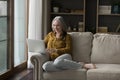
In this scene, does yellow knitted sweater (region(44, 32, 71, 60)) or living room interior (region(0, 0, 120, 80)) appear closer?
yellow knitted sweater (region(44, 32, 71, 60))

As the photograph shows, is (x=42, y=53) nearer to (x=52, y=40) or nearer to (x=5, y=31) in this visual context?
(x=52, y=40)

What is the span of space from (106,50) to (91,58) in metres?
0.28

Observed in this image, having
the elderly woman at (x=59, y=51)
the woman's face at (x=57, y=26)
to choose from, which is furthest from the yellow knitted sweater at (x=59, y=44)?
the woman's face at (x=57, y=26)

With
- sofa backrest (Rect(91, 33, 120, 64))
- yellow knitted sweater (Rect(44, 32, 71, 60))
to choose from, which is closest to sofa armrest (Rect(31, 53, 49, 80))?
yellow knitted sweater (Rect(44, 32, 71, 60))

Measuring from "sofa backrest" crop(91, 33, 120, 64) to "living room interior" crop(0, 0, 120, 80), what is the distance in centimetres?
143

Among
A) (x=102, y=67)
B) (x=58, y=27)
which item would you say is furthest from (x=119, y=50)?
(x=58, y=27)

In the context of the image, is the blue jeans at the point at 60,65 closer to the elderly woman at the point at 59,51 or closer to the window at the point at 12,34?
the elderly woman at the point at 59,51

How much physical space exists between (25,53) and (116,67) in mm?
2830

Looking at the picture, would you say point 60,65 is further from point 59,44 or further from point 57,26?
point 57,26

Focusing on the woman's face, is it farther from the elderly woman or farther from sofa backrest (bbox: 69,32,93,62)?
sofa backrest (bbox: 69,32,93,62)

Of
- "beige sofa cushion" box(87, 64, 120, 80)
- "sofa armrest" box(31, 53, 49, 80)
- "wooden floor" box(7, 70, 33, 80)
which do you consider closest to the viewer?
"beige sofa cushion" box(87, 64, 120, 80)

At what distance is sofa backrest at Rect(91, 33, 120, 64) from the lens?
4340mm

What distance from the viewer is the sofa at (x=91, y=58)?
3.84m

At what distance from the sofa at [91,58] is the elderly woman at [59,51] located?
86 millimetres
